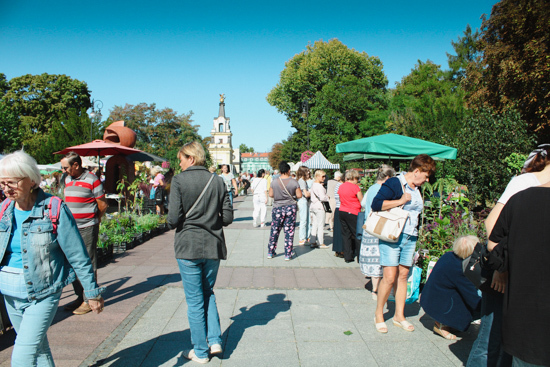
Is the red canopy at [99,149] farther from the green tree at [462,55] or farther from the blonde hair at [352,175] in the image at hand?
the green tree at [462,55]

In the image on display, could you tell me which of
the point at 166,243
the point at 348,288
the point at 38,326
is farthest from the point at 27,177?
the point at 166,243

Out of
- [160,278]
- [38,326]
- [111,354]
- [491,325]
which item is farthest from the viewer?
[160,278]

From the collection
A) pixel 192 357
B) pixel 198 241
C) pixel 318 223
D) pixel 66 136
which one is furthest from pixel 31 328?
pixel 66 136

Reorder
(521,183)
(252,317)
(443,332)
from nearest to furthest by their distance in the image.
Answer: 1. (521,183)
2. (443,332)
3. (252,317)

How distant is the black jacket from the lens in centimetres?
326

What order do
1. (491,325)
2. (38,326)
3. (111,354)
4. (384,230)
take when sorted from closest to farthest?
(38,326), (491,325), (111,354), (384,230)

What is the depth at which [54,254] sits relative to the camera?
7.93 feet

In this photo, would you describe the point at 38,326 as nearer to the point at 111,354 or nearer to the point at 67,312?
the point at 111,354

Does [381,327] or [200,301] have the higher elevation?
[200,301]

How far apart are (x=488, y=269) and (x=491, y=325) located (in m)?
0.62

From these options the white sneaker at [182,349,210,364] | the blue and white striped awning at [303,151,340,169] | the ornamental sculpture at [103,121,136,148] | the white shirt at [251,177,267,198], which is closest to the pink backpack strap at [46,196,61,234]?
the white sneaker at [182,349,210,364]

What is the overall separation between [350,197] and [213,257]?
4434mm

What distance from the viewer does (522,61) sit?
1470 centimetres

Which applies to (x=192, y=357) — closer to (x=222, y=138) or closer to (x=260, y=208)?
(x=260, y=208)
